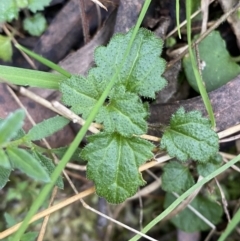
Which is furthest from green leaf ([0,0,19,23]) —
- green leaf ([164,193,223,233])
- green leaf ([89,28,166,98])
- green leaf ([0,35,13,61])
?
green leaf ([164,193,223,233])

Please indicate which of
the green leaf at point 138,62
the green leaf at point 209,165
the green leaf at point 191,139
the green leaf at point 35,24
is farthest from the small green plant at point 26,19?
the green leaf at point 209,165

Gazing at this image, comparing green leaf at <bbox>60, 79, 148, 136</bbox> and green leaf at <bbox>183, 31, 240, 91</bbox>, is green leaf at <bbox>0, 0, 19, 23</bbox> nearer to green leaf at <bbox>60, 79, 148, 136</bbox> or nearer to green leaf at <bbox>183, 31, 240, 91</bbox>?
green leaf at <bbox>60, 79, 148, 136</bbox>

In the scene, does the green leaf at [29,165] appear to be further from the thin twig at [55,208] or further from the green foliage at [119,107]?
the thin twig at [55,208]

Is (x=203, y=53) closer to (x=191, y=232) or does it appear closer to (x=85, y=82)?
(x=85, y=82)

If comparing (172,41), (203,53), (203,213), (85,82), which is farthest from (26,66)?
(203,213)

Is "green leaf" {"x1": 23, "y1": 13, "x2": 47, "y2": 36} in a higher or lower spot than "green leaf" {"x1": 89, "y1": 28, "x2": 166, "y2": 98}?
lower

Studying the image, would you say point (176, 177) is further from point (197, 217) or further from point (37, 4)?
point (37, 4)
